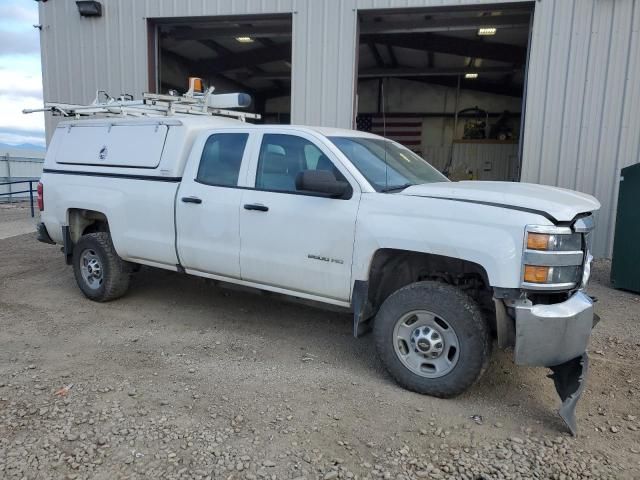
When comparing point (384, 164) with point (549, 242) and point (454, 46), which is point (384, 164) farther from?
point (454, 46)

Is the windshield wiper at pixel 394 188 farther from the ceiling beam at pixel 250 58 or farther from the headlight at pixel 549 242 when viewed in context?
the ceiling beam at pixel 250 58

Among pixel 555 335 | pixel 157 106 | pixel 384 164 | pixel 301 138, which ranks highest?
pixel 157 106

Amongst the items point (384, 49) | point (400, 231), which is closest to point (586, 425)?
point (400, 231)

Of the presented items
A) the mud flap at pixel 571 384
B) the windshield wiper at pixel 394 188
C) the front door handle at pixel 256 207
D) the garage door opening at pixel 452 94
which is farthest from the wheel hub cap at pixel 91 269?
the garage door opening at pixel 452 94

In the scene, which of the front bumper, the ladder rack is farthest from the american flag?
the front bumper

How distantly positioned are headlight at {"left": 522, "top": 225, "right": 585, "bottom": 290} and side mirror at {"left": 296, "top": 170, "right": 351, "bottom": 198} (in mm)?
1401

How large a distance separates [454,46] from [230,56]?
6.56 m

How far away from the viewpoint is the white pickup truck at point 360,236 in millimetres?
3299

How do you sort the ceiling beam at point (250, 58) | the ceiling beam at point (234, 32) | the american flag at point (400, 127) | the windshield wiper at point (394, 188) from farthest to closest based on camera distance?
the american flag at point (400, 127) → the ceiling beam at point (250, 58) → the ceiling beam at point (234, 32) → the windshield wiper at point (394, 188)

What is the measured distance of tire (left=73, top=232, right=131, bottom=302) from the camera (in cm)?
569

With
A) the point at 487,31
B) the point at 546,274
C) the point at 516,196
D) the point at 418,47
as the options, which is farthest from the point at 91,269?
the point at 418,47

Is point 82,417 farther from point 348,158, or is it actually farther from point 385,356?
point 348,158

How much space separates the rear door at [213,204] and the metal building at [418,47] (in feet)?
16.0

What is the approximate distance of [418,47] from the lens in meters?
12.7
